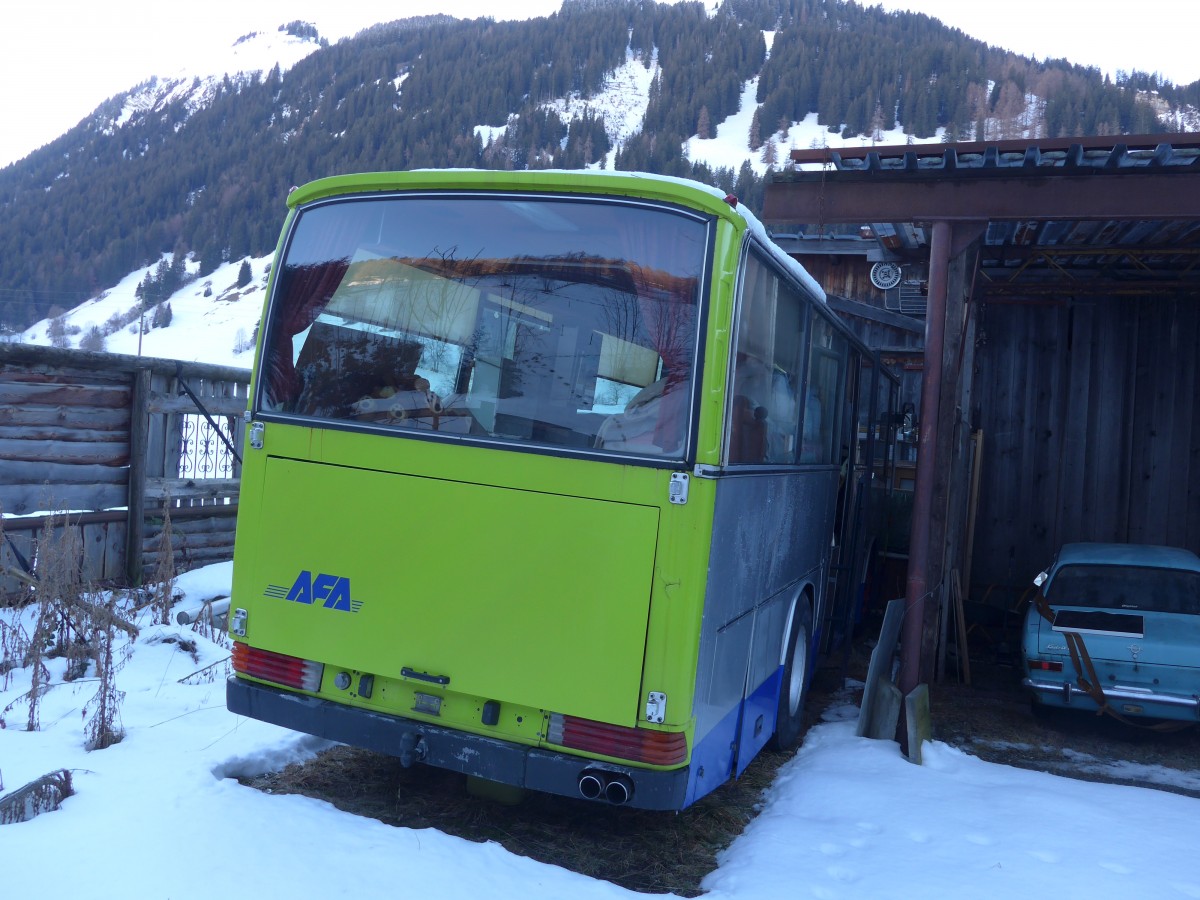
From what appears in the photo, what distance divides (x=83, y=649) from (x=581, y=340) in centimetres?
441

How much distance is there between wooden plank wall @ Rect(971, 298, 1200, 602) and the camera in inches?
437

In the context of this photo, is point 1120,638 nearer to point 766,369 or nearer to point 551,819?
point 766,369

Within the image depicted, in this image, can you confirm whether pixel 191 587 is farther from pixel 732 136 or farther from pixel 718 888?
pixel 732 136

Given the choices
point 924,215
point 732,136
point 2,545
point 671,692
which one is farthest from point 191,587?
point 732,136

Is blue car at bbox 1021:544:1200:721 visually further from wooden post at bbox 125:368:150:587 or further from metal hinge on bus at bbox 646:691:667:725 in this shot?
wooden post at bbox 125:368:150:587

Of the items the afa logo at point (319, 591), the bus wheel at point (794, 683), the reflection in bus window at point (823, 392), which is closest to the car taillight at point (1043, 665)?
the bus wheel at point (794, 683)

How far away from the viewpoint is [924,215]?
7.23 metres

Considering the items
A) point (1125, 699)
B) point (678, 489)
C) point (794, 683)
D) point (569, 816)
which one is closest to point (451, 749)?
point (569, 816)

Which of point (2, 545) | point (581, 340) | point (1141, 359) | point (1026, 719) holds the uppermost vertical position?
point (1141, 359)

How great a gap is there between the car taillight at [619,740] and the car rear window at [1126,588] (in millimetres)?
5242

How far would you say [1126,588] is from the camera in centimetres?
793

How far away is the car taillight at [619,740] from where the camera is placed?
397 cm

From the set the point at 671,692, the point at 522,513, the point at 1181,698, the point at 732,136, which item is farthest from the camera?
the point at 732,136

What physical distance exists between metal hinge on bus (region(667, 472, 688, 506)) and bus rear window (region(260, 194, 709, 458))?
113 mm
